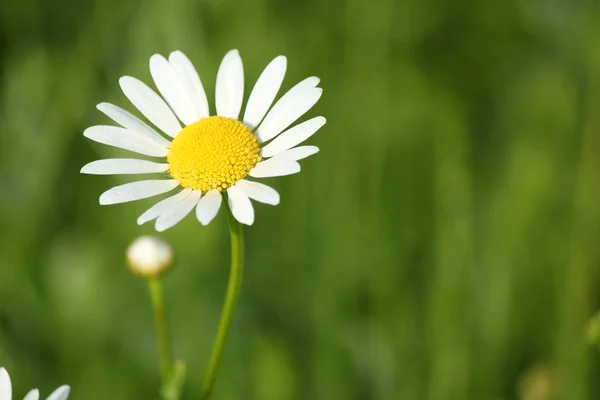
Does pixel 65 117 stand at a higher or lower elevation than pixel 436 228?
higher

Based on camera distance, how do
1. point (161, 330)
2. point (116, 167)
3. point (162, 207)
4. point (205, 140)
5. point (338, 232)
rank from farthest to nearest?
1. point (338, 232)
2. point (161, 330)
3. point (205, 140)
4. point (116, 167)
5. point (162, 207)

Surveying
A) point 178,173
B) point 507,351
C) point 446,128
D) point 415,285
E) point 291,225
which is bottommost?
point 507,351

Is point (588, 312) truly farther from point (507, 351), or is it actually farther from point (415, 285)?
point (415, 285)

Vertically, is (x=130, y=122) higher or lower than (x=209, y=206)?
higher

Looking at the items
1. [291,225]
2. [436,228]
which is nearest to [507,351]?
[436,228]

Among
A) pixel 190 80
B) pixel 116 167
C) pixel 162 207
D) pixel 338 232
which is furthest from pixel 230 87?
pixel 338 232

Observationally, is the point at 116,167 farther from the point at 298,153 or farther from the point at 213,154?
the point at 298,153

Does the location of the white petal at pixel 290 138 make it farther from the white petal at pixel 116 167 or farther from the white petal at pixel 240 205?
the white petal at pixel 116 167

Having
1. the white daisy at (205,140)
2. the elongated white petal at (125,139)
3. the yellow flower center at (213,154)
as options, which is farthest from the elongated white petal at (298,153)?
the elongated white petal at (125,139)
